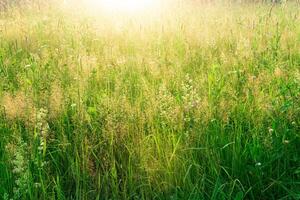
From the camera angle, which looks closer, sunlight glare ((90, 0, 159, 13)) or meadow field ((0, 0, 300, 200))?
meadow field ((0, 0, 300, 200))

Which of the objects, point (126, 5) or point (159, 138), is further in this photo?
point (126, 5)

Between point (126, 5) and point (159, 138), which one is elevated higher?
point (126, 5)

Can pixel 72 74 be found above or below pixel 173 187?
above

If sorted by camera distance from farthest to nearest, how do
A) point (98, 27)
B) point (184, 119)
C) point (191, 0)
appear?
point (191, 0) < point (98, 27) < point (184, 119)

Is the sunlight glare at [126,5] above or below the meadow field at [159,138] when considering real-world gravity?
above

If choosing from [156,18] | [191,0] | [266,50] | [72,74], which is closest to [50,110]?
[72,74]

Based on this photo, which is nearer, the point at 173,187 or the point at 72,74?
the point at 173,187

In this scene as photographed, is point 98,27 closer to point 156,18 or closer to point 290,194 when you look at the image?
point 156,18

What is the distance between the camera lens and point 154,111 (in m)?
2.40

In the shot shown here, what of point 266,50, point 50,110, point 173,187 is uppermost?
point 266,50

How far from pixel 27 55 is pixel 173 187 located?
3.30 m

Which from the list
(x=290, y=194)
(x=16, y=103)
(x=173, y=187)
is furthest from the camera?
(x=16, y=103)

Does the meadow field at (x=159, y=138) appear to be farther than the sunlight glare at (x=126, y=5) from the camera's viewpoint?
No

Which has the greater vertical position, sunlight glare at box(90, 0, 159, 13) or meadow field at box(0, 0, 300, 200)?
sunlight glare at box(90, 0, 159, 13)
